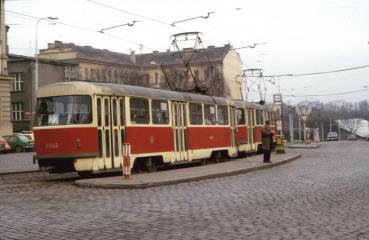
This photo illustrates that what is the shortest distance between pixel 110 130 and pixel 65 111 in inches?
56.6

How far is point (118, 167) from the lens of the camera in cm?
1806

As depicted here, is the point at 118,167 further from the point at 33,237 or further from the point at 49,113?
the point at 33,237

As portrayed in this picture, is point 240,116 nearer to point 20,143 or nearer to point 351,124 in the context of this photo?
point 20,143

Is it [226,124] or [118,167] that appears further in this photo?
[226,124]

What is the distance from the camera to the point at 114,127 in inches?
711

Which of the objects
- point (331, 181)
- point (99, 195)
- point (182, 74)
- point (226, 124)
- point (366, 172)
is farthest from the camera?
point (182, 74)

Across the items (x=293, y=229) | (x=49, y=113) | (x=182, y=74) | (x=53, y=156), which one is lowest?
(x=293, y=229)

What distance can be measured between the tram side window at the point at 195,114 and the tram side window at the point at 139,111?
3.84m

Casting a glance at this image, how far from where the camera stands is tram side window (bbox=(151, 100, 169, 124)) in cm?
2062

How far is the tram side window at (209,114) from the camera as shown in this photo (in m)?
25.3

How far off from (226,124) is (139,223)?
18.2m

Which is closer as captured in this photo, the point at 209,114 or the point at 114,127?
the point at 114,127

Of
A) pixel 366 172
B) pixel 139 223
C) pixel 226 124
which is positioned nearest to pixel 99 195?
pixel 139 223

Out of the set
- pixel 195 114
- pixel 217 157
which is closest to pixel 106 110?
pixel 195 114
